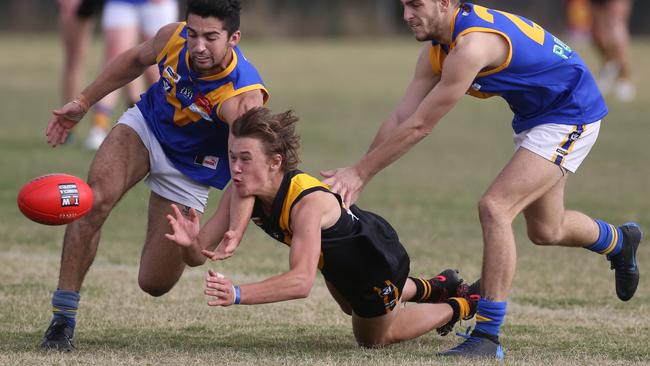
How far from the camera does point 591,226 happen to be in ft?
22.2

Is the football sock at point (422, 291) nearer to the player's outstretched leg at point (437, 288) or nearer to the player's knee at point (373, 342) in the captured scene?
the player's outstretched leg at point (437, 288)

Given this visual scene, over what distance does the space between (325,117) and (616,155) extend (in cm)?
502

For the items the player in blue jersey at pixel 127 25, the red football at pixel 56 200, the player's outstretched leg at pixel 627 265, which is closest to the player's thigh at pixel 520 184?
the player's outstretched leg at pixel 627 265

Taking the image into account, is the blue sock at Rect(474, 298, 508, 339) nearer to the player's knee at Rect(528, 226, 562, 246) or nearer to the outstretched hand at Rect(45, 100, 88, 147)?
the player's knee at Rect(528, 226, 562, 246)

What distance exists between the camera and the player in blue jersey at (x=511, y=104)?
5680 millimetres

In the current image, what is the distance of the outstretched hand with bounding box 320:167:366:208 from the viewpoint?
5609 millimetres

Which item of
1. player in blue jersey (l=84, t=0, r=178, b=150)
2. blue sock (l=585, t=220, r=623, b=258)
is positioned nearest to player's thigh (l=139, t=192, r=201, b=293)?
blue sock (l=585, t=220, r=623, b=258)

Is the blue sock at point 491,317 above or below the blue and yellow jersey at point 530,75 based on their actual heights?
below

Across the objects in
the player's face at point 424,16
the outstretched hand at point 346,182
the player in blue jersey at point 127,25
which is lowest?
the player in blue jersey at point 127,25

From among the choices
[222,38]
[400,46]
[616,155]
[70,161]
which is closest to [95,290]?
[222,38]

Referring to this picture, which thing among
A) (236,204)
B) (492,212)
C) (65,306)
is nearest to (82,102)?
(65,306)

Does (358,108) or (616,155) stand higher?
(616,155)

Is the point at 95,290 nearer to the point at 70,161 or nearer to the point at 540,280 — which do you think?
the point at 540,280

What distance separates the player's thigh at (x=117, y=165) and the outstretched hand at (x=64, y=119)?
21cm
